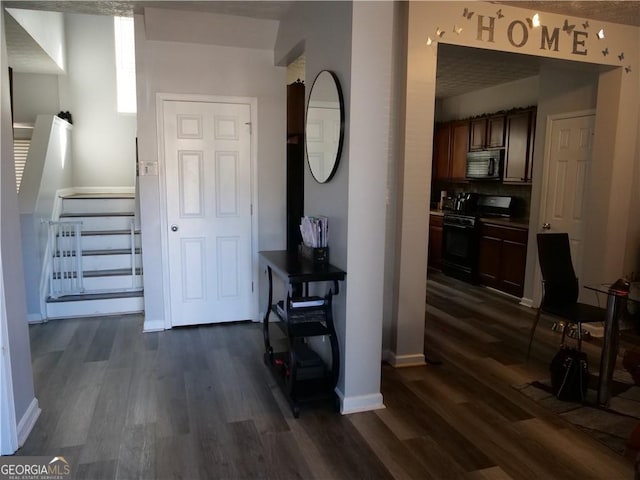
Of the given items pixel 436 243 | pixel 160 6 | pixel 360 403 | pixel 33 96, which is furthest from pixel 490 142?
pixel 33 96

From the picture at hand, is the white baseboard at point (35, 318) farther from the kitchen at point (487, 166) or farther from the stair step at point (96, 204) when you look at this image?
the kitchen at point (487, 166)

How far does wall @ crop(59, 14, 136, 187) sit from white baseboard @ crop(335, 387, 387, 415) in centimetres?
523

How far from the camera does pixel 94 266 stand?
479cm

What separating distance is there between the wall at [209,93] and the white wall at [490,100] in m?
Result: 3.32

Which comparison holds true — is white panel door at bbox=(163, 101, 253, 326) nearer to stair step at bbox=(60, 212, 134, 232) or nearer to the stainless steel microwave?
stair step at bbox=(60, 212, 134, 232)

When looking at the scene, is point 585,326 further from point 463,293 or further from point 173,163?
point 173,163

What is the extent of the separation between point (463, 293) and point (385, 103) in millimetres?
3568

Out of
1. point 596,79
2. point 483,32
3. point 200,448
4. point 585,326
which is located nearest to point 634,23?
point 596,79

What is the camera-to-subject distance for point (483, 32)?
3.39m

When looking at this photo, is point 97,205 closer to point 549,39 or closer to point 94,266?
point 94,266

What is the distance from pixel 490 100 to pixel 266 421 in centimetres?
545

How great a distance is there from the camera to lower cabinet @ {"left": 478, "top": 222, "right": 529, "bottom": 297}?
5164mm

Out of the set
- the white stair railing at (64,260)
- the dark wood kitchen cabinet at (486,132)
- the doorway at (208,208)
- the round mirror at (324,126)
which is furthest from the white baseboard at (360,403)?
the dark wood kitchen cabinet at (486,132)

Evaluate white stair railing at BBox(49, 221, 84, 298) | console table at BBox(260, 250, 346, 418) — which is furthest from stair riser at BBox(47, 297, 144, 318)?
console table at BBox(260, 250, 346, 418)
